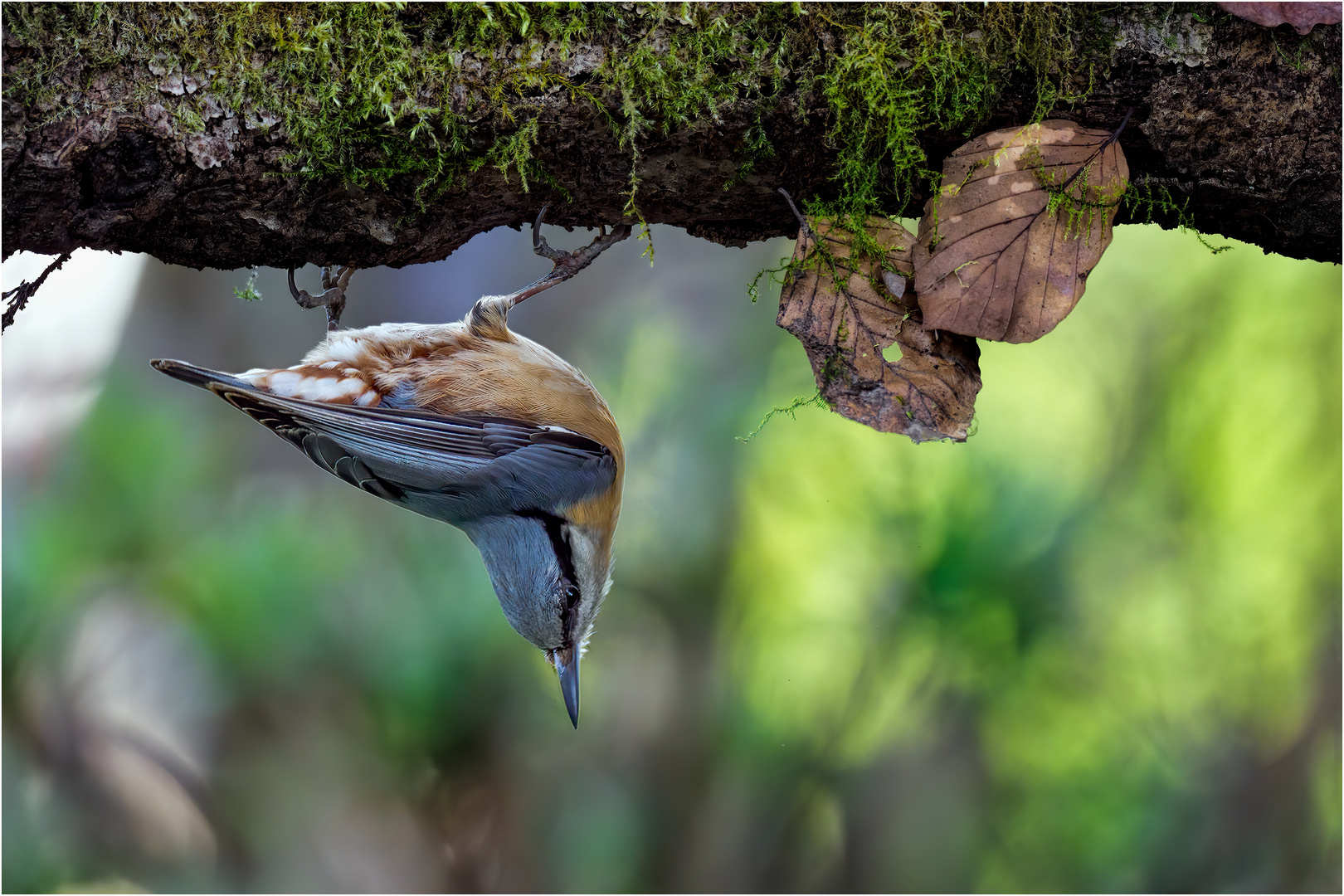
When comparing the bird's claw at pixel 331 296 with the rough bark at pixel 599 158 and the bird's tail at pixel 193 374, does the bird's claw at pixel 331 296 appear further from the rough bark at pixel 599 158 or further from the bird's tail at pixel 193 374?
the rough bark at pixel 599 158

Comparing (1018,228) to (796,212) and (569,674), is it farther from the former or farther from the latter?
(569,674)

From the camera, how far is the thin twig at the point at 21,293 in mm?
1128

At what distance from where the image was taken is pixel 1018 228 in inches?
42.2

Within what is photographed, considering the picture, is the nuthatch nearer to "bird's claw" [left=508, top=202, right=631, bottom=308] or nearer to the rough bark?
"bird's claw" [left=508, top=202, right=631, bottom=308]

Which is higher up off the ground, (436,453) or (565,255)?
(565,255)

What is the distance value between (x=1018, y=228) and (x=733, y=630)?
2655 mm

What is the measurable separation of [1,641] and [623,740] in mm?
2308

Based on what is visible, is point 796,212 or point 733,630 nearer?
point 796,212

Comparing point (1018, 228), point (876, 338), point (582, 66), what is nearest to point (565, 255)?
point (582, 66)

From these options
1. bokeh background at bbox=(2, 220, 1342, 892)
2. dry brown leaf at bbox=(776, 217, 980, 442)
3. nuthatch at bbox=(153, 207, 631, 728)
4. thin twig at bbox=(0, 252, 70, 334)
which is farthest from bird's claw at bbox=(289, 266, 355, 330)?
bokeh background at bbox=(2, 220, 1342, 892)

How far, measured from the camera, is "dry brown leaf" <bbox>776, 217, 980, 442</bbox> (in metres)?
1.14

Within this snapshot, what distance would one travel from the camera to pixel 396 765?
3459mm

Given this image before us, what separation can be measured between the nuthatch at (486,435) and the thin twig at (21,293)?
211 millimetres

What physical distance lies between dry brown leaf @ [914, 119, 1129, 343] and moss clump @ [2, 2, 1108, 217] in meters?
0.06
